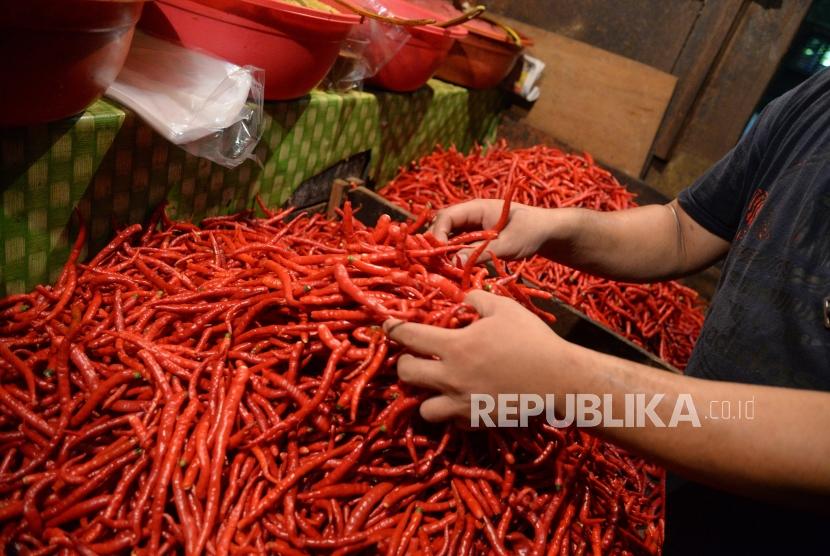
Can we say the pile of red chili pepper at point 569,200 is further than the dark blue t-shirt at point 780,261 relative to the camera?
Yes

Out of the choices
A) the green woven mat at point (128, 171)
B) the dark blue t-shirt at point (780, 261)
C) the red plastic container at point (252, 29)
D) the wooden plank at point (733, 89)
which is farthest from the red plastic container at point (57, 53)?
the wooden plank at point (733, 89)

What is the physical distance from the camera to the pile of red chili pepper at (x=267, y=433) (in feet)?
4.68

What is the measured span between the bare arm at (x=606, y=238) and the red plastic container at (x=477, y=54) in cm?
273

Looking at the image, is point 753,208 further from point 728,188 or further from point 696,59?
point 696,59

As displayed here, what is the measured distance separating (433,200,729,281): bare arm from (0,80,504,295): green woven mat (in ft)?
3.97

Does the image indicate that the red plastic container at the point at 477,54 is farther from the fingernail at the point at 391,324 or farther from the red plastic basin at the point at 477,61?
the fingernail at the point at 391,324

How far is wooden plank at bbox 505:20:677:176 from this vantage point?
5527 mm

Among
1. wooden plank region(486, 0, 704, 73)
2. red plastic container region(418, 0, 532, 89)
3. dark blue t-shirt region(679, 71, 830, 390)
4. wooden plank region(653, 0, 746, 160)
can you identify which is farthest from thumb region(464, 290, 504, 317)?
wooden plank region(486, 0, 704, 73)

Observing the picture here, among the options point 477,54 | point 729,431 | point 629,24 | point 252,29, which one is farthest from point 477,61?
point 729,431

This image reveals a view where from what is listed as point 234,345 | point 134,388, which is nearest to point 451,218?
point 234,345

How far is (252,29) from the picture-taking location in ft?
7.04

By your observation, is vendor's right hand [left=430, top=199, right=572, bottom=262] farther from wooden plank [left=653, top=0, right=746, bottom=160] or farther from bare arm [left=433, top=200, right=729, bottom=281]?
wooden plank [left=653, top=0, right=746, bottom=160]

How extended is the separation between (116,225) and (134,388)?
0.85 metres

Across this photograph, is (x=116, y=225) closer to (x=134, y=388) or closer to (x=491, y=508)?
(x=134, y=388)
